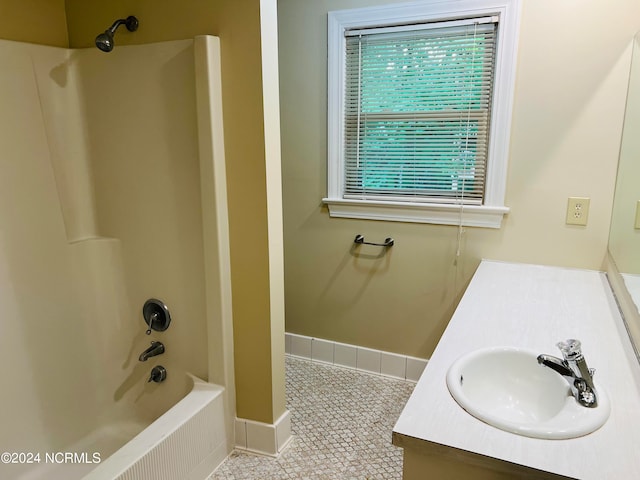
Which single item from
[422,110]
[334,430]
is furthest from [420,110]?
[334,430]

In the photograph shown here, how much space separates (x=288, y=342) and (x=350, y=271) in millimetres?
632

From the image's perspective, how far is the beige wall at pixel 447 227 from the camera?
1885 mm

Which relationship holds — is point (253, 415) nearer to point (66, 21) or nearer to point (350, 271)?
point (350, 271)

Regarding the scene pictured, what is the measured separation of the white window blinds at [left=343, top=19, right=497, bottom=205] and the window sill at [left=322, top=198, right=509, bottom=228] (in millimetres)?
47

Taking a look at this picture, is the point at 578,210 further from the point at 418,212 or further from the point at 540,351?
the point at 540,351

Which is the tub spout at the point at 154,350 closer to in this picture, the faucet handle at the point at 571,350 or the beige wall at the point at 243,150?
the beige wall at the point at 243,150

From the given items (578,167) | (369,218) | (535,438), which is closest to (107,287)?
(369,218)

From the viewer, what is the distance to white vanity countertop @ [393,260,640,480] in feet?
2.94

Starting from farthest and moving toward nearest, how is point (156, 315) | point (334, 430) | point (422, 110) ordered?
1. point (422, 110)
2. point (334, 430)
3. point (156, 315)

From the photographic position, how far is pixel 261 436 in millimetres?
1900

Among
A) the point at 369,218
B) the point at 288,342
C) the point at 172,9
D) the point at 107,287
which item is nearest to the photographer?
the point at 172,9

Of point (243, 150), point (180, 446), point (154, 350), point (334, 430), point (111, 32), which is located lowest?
point (334, 430)

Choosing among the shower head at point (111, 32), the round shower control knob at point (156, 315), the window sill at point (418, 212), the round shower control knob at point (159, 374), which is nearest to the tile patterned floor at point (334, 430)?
the round shower control knob at point (159, 374)

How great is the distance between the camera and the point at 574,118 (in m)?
1.93
